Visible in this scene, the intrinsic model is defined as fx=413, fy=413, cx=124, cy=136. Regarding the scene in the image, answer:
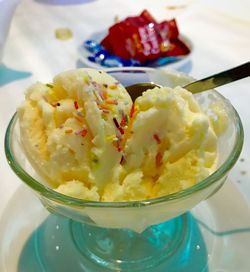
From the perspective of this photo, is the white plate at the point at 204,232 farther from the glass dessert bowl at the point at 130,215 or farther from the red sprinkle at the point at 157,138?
the red sprinkle at the point at 157,138

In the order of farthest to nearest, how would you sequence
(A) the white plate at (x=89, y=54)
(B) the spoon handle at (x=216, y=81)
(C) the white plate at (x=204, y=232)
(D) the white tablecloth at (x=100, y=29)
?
(A) the white plate at (x=89, y=54) < (D) the white tablecloth at (x=100, y=29) < (B) the spoon handle at (x=216, y=81) < (C) the white plate at (x=204, y=232)

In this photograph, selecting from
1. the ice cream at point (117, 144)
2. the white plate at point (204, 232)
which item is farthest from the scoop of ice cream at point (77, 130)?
the white plate at point (204, 232)

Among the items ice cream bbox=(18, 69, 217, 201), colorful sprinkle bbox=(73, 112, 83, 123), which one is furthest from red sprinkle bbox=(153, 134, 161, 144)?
colorful sprinkle bbox=(73, 112, 83, 123)

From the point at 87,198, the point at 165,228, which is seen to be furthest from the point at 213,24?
the point at 87,198

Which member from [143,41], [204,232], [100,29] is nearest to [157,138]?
[204,232]

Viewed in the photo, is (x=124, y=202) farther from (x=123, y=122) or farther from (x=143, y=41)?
(x=143, y=41)

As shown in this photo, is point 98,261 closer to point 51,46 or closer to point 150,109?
point 150,109
